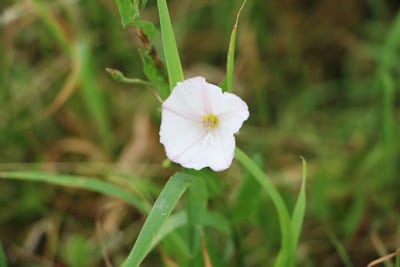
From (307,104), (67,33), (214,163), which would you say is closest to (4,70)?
(67,33)

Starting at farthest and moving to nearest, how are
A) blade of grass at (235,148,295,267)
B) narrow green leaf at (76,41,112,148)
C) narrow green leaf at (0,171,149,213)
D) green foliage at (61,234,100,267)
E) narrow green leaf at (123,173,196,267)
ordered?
narrow green leaf at (76,41,112,148) < green foliage at (61,234,100,267) < narrow green leaf at (0,171,149,213) < blade of grass at (235,148,295,267) < narrow green leaf at (123,173,196,267)

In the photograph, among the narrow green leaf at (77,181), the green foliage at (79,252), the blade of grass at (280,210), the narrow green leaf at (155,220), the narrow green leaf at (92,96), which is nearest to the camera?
the narrow green leaf at (155,220)

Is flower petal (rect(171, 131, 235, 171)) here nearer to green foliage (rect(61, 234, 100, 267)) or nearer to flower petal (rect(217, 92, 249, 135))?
flower petal (rect(217, 92, 249, 135))

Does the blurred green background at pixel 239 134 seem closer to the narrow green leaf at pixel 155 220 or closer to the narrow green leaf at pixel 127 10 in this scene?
the narrow green leaf at pixel 155 220

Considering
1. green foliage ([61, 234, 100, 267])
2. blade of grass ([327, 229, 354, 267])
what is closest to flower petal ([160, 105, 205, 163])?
blade of grass ([327, 229, 354, 267])

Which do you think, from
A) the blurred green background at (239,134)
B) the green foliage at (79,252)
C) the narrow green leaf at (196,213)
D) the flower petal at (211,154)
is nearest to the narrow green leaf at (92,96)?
the blurred green background at (239,134)

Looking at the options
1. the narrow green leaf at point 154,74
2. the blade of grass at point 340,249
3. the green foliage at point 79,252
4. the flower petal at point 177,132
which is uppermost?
the narrow green leaf at point 154,74

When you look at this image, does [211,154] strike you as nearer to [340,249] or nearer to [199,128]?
[199,128]

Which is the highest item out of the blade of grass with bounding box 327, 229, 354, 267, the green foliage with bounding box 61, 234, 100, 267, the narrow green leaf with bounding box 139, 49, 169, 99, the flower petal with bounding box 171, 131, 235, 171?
the narrow green leaf with bounding box 139, 49, 169, 99
